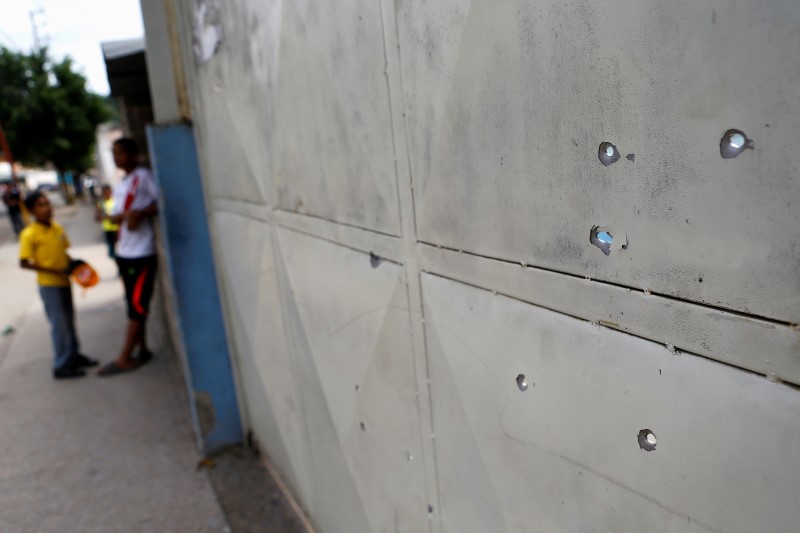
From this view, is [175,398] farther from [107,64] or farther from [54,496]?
[107,64]

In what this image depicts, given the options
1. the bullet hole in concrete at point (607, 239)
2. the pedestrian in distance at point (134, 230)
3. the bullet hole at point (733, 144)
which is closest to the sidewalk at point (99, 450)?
the pedestrian in distance at point (134, 230)

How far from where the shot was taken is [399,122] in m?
1.66

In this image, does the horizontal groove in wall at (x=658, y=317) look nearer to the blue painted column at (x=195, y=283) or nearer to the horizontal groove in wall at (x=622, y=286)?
the horizontal groove in wall at (x=622, y=286)

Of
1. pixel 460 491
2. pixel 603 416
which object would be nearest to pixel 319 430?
pixel 460 491

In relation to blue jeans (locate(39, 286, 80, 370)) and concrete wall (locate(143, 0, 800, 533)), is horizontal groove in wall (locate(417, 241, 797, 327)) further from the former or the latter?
blue jeans (locate(39, 286, 80, 370))

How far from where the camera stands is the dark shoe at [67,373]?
6051mm

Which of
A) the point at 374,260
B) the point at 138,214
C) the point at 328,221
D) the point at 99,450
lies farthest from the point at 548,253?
the point at 138,214

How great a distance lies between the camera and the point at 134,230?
17.5 ft

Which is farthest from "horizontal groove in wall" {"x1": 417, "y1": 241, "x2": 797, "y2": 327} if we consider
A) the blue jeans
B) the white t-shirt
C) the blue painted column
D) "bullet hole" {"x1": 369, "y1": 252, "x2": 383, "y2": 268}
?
the blue jeans

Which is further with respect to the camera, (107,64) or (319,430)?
(107,64)

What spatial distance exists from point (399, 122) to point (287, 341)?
5.09 feet

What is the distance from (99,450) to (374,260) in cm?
353

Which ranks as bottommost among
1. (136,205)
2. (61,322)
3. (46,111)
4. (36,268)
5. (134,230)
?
(61,322)

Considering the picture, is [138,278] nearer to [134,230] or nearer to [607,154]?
[134,230]
